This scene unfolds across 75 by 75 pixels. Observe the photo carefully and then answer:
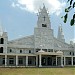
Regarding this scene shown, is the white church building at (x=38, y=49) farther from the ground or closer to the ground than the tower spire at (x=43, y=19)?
closer to the ground

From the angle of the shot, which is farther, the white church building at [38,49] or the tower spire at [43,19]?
the tower spire at [43,19]

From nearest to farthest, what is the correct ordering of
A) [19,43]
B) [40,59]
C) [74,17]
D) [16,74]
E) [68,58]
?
[74,17], [16,74], [40,59], [19,43], [68,58]

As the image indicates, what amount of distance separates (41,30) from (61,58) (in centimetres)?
632

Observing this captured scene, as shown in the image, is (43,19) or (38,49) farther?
(43,19)

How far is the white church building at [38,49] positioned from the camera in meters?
44.6

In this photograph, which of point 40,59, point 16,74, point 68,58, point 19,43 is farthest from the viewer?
point 68,58

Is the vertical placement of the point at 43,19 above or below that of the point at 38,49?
above

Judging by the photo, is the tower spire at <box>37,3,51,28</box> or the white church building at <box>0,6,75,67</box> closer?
the white church building at <box>0,6,75,67</box>

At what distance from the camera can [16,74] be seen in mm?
26109

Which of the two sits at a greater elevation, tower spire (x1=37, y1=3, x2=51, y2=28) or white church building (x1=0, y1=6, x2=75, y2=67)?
tower spire (x1=37, y1=3, x2=51, y2=28)

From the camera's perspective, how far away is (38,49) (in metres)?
47.1

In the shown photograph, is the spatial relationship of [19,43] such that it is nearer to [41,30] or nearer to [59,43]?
[41,30]

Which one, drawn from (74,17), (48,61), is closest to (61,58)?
(48,61)

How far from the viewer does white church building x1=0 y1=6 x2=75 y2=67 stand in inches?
1754
